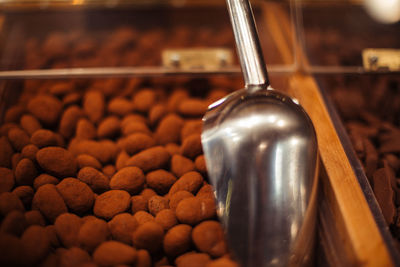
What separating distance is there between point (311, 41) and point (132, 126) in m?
0.60

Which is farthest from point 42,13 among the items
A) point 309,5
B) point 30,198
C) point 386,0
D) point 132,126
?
point 386,0

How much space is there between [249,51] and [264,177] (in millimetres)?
204

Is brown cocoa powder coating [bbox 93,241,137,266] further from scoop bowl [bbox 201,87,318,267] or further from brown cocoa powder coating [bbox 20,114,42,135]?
brown cocoa powder coating [bbox 20,114,42,135]

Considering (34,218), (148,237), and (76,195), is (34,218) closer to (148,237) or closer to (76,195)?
(76,195)

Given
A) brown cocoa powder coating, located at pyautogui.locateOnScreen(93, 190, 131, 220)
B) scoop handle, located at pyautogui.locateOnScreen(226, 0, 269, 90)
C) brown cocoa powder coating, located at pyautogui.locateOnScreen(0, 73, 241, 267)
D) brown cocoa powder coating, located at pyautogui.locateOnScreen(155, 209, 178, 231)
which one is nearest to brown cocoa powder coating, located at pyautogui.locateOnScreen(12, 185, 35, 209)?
brown cocoa powder coating, located at pyautogui.locateOnScreen(0, 73, 241, 267)

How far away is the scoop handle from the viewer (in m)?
0.55

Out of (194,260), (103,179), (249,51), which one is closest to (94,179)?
(103,179)

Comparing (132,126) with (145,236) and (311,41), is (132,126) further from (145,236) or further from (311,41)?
(311,41)

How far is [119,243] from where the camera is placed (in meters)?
0.47

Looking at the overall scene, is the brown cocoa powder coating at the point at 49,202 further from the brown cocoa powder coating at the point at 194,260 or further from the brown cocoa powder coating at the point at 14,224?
the brown cocoa powder coating at the point at 194,260

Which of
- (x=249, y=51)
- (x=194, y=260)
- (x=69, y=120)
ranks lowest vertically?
(x=194, y=260)

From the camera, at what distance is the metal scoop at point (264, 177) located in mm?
460

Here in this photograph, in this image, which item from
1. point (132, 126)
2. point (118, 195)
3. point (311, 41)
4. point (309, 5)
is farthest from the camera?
point (309, 5)

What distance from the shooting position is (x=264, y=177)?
18.3 inches
